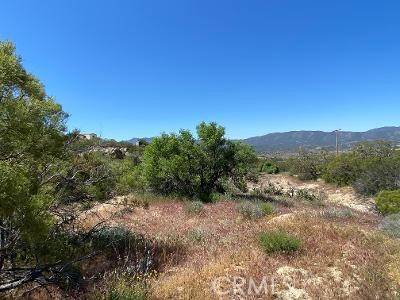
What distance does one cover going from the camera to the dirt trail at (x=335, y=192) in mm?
29516

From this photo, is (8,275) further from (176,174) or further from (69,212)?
(176,174)

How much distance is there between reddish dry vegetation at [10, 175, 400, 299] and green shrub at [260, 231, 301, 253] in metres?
0.17

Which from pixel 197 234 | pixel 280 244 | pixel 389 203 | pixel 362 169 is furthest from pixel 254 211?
pixel 362 169

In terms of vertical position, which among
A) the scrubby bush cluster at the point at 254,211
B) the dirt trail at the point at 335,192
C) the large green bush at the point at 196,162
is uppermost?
the large green bush at the point at 196,162

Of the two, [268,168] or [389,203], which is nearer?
[389,203]

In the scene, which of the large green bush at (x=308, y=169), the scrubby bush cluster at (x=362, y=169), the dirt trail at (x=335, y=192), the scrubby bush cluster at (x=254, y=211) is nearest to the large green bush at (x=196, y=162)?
the scrubby bush cluster at (x=254, y=211)

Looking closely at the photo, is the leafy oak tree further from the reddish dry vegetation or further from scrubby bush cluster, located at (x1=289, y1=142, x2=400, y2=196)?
scrubby bush cluster, located at (x1=289, y1=142, x2=400, y2=196)

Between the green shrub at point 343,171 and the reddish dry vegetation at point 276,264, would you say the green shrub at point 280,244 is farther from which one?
the green shrub at point 343,171

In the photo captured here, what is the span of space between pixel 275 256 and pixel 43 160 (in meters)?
5.80

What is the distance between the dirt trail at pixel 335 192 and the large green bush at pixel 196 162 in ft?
29.0

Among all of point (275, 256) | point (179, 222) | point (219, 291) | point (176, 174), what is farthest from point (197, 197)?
point (219, 291)

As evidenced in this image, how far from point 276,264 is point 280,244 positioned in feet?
2.80

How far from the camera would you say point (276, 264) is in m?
8.62

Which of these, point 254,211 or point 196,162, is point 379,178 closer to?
point 196,162
